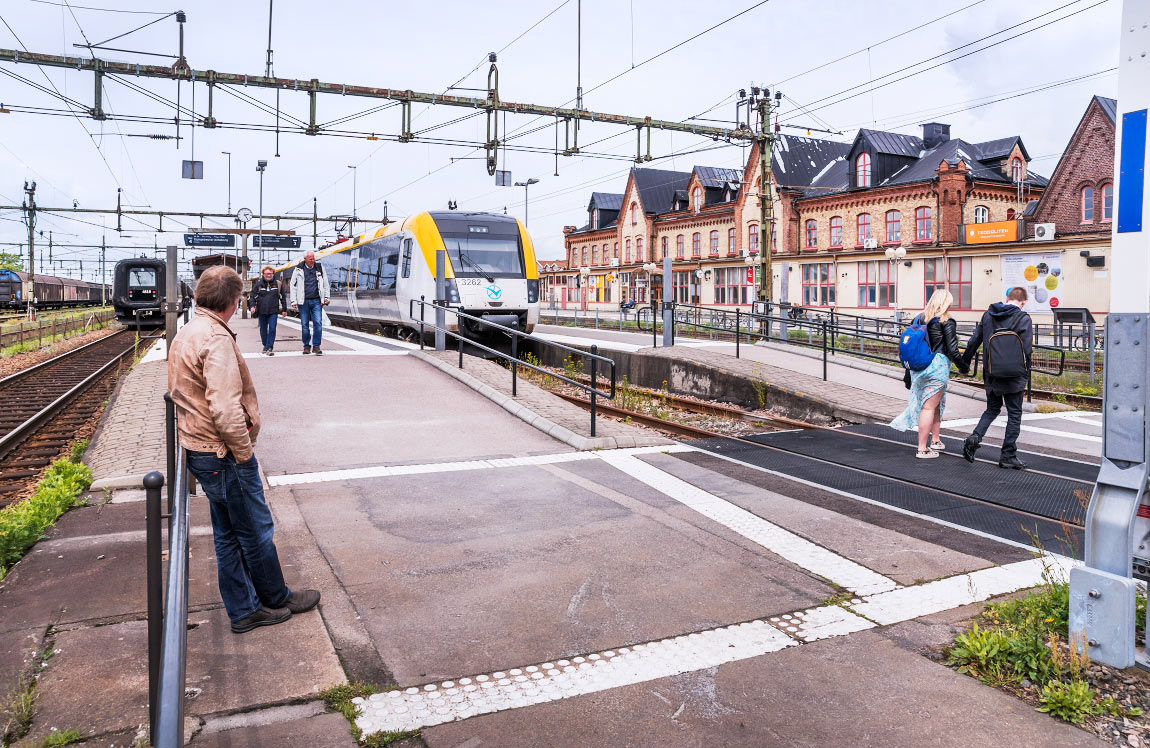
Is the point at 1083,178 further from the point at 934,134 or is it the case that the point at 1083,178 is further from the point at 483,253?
the point at 483,253

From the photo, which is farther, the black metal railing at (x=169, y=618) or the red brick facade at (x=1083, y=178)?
the red brick facade at (x=1083, y=178)

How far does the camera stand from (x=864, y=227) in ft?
134

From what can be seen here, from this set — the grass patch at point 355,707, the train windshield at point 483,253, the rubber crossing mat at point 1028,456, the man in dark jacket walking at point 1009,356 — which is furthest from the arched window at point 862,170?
the grass patch at point 355,707

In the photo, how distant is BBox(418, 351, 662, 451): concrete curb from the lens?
29.5 feet

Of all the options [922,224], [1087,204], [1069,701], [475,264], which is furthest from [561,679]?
[922,224]

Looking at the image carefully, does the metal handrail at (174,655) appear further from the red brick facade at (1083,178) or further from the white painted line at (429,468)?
the red brick facade at (1083,178)

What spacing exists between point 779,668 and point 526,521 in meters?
2.61

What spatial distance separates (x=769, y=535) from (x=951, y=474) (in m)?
3.25

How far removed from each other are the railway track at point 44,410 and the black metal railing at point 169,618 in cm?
632

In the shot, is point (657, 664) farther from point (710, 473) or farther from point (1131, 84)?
point (710, 473)

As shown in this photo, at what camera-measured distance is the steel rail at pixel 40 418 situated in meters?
10.5

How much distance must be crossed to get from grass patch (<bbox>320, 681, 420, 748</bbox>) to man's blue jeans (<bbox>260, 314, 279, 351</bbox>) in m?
12.1

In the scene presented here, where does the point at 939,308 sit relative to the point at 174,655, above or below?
above

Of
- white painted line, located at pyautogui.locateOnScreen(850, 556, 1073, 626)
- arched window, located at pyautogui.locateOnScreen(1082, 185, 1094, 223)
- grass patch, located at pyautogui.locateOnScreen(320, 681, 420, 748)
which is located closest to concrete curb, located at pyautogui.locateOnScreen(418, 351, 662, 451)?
white painted line, located at pyautogui.locateOnScreen(850, 556, 1073, 626)
